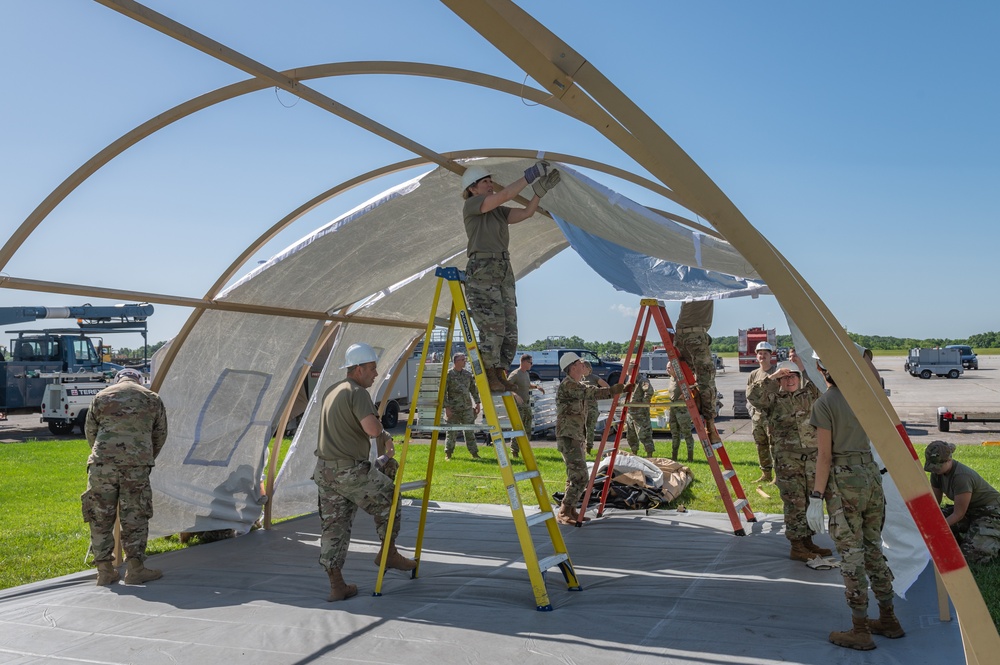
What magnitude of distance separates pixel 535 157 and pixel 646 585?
3450mm

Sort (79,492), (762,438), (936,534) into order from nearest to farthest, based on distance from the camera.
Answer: (936,534) → (762,438) → (79,492)

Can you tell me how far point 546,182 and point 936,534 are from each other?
323cm

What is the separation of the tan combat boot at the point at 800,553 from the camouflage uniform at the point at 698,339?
8.24 ft

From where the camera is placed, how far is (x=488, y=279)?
5918 millimetres

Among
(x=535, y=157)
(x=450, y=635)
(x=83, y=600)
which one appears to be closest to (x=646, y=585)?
(x=450, y=635)

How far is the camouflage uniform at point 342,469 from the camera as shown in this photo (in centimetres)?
593

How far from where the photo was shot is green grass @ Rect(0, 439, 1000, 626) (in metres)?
7.41

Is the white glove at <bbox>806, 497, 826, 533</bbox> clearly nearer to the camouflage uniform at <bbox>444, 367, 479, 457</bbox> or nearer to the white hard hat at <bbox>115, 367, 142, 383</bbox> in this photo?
the white hard hat at <bbox>115, 367, 142, 383</bbox>

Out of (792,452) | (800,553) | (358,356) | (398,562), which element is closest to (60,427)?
(398,562)

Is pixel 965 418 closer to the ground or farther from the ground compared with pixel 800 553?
farther from the ground

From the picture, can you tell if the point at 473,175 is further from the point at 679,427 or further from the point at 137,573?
the point at 679,427

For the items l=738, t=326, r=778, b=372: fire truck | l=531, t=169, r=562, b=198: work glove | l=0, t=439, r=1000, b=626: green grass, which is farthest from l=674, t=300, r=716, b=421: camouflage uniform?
l=738, t=326, r=778, b=372: fire truck

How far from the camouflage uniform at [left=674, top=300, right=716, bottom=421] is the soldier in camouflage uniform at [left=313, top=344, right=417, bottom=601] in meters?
4.32

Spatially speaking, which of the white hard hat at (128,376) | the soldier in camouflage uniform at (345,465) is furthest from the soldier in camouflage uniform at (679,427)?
the white hard hat at (128,376)
